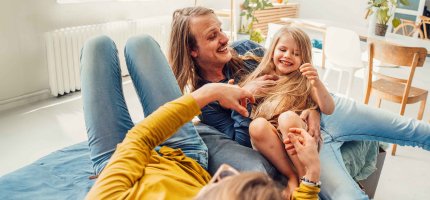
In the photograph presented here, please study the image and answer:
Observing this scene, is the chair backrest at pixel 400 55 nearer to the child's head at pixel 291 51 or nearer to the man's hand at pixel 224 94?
the child's head at pixel 291 51

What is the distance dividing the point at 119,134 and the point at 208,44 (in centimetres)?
57

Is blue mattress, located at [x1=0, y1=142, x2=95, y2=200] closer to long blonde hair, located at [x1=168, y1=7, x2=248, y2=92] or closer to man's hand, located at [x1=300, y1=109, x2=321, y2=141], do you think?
long blonde hair, located at [x1=168, y1=7, x2=248, y2=92]

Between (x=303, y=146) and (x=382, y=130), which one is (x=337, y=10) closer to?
(x=382, y=130)

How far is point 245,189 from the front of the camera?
0.57 m

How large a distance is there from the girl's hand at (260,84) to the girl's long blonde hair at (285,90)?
0.02 metres

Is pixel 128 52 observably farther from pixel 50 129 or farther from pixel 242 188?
pixel 50 129

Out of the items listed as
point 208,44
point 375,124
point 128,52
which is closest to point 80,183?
point 128,52

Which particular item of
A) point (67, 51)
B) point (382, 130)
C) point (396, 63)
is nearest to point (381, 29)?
point (396, 63)

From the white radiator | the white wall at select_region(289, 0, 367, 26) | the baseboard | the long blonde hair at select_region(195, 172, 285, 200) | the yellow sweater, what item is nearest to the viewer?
the long blonde hair at select_region(195, 172, 285, 200)

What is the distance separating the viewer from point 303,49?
1.56m

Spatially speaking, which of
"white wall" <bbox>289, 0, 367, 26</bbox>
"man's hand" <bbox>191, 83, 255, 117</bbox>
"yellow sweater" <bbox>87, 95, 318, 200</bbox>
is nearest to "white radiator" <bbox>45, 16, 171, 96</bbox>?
"man's hand" <bbox>191, 83, 255, 117</bbox>

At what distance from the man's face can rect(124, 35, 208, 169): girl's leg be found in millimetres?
252

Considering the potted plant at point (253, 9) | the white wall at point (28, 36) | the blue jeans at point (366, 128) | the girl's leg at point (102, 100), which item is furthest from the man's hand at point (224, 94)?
the potted plant at point (253, 9)

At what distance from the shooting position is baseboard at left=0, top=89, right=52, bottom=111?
286cm
